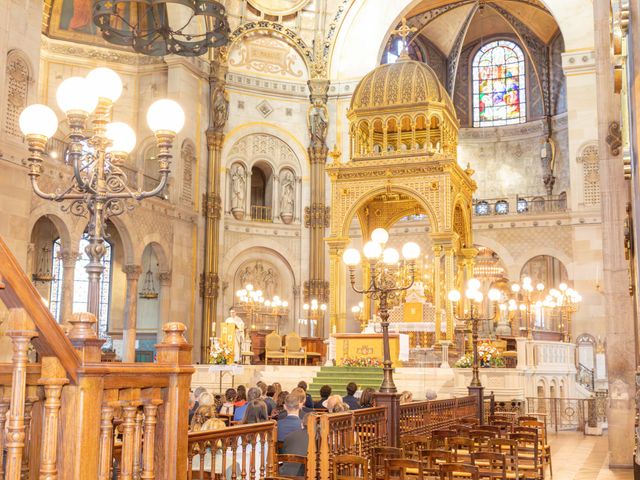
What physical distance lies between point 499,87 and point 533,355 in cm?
1955

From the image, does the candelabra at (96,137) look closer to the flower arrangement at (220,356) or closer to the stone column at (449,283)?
the flower arrangement at (220,356)

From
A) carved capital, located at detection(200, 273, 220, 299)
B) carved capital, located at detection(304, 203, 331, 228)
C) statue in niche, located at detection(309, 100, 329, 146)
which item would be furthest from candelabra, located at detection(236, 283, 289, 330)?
statue in niche, located at detection(309, 100, 329, 146)

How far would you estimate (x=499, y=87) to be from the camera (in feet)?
115

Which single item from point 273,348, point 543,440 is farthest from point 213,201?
point 543,440

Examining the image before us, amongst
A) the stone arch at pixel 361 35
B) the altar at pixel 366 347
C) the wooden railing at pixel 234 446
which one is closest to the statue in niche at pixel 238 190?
the stone arch at pixel 361 35

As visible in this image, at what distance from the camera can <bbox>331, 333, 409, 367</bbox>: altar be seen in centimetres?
1800

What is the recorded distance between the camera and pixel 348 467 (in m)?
8.36

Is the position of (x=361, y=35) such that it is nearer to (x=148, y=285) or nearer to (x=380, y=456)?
(x=148, y=285)

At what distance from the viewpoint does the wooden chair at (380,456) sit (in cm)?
783

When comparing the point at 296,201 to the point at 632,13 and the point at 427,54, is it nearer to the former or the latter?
the point at 427,54

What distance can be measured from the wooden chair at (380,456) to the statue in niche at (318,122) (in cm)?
2051

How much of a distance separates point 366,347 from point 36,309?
50.5ft

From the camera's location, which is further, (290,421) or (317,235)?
(317,235)

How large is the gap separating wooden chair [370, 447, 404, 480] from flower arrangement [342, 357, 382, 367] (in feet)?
30.6
